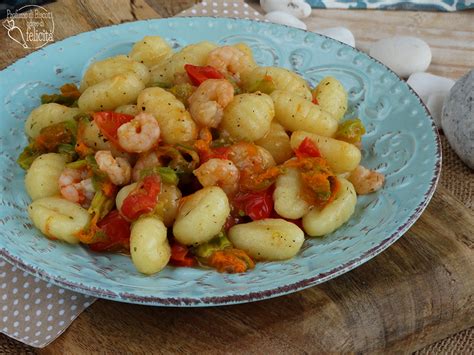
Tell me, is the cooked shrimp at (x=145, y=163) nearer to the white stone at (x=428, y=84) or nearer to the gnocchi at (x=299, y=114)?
the gnocchi at (x=299, y=114)

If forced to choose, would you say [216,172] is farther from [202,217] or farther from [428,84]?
[428,84]

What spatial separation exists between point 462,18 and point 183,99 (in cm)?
212

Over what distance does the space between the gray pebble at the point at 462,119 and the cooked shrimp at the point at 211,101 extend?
92 centimetres

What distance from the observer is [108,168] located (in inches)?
66.4

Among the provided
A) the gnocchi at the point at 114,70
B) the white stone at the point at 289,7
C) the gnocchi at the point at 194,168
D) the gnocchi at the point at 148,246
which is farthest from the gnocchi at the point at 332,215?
the white stone at the point at 289,7

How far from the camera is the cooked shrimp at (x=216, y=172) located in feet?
5.47

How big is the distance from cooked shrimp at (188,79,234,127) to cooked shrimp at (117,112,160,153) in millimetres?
118

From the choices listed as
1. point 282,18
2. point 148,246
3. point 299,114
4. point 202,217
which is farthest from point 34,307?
point 282,18

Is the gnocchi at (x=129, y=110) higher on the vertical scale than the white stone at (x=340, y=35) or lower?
higher

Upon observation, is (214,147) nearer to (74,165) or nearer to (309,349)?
(74,165)

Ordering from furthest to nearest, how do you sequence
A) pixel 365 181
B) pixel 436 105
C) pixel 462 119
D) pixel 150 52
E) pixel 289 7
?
pixel 289 7 → pixel 436 105 → pixel 462 119 → pixel 150 52 → pixel 365 181

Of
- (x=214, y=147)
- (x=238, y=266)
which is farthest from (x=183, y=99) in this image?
(x=238, y=266)

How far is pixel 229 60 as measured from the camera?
6.43ft

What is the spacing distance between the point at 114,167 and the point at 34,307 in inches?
15.5
